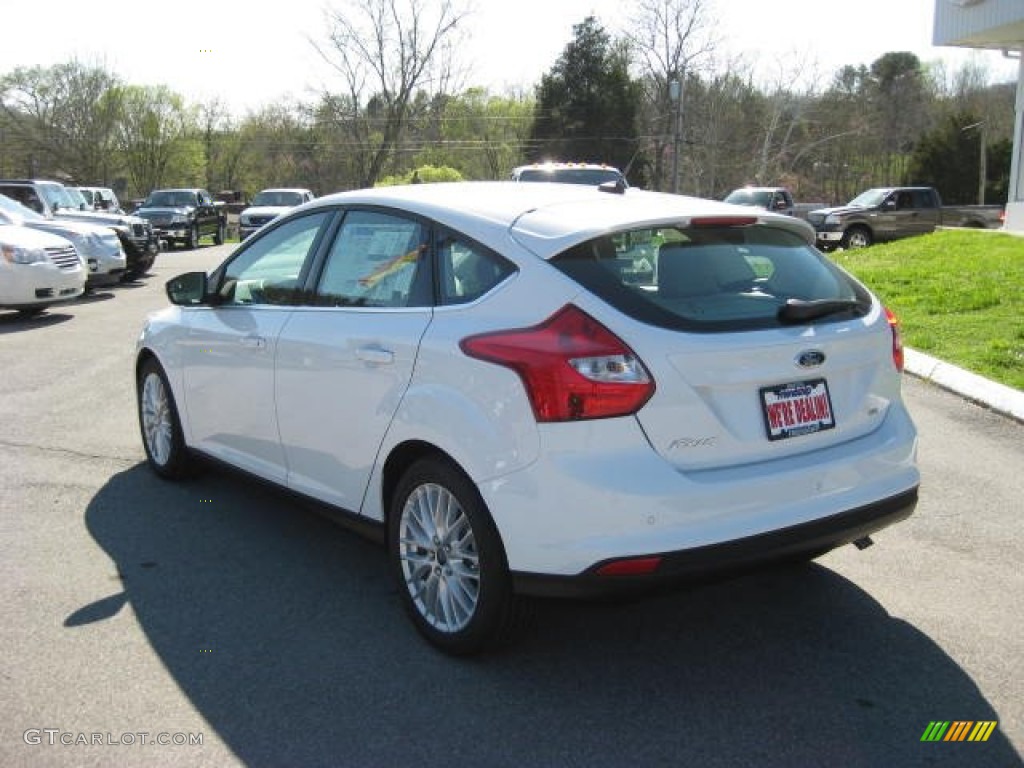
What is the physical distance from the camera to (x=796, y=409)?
11.1ft

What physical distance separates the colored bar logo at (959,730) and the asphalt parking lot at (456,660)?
3 cm

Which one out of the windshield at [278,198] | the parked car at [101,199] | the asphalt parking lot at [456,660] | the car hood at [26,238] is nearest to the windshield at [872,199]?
the windshield at [278,198]

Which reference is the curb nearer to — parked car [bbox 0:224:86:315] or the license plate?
the license plate

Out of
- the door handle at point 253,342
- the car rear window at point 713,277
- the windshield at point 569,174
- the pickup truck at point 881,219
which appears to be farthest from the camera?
the pickup truck at point 881,219

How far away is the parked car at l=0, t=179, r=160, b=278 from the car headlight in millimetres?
5767

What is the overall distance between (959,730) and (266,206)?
29238 mm

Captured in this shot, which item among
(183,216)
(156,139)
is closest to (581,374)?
(183,216)

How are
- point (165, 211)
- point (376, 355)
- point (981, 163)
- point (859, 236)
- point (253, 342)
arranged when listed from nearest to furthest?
point (376, 355)
point (253, 342)
point (859, 236)
point (165, 211)
point (981, 163)

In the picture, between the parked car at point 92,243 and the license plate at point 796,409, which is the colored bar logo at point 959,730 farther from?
the parked car at point 92,243

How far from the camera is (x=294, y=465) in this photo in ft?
14.7

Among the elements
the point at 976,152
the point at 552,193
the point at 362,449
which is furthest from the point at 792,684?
the point at 976,152

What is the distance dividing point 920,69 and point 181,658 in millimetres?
78997

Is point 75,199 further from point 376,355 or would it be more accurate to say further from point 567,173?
point 376,355

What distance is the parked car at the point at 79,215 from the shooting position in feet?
64.8
